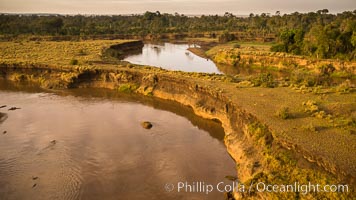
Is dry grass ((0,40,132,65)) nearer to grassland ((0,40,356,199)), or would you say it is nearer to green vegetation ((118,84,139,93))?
grassland ((0,40,356,199))

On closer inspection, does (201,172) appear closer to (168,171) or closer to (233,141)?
(168,171)

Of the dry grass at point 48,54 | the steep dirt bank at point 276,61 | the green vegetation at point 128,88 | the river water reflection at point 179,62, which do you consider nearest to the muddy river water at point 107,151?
the green vegetation at point 128,88

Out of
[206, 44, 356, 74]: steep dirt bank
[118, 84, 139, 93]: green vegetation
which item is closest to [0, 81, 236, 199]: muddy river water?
[118, 84, 139, 93]: green vegetation

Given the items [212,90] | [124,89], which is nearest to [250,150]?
[212,90]

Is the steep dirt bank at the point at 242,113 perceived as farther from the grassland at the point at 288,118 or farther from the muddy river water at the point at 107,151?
the muddy river water at the point at 107,151

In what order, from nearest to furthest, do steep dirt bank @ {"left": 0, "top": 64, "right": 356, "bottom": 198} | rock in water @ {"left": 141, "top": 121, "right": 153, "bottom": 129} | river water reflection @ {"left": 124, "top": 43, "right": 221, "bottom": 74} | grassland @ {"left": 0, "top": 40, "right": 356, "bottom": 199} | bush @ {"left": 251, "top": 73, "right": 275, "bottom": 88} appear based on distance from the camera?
grassland @ {"left": 0, "top": 40, "right": 356, "bottom": 199}, steep dirt bank @ {"left": 0, "top": 64, "right": 356, "bottom": 198}, rock in water @ {"left": 141, "top": 121, "right": 153, "bottom": 129}, bush @ {"left": 251, "top": 73, "right": 275, "bottom": 88}, river water reflection @ {"left": 124, "top": 43, "right": 221, "bottom": 74}

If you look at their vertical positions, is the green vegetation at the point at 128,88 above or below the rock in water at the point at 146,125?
above
